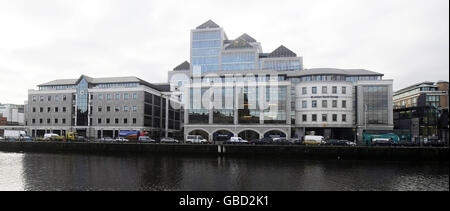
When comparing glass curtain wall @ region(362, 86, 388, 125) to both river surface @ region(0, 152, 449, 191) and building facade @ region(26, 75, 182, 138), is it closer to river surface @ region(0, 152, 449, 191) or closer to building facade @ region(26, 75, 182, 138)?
river surface @ region(0, 152, 449, 191)

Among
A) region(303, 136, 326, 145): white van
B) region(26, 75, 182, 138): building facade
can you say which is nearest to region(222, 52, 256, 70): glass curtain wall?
region(26, 75, 182, 138): building facade

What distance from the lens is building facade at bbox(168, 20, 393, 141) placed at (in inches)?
2753

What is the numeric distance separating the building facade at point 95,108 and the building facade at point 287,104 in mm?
17774

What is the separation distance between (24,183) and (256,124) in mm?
51188

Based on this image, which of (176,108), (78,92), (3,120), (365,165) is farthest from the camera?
(3,120)

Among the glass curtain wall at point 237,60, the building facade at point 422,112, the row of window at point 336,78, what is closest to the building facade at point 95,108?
the glass curtain wall at point 237,60

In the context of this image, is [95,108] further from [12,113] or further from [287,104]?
[12,113]

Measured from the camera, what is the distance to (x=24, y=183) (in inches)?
1097

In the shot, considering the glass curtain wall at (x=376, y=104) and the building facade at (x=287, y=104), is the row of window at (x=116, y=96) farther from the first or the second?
the glass curtain wall at (x=376, y=104)

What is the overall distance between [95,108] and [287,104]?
57.7 metres
